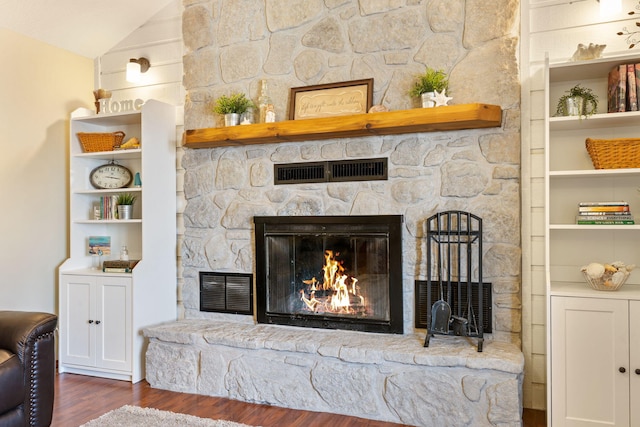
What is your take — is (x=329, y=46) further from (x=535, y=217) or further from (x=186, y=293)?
(x=186, y=293)

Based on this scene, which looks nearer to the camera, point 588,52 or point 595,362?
point 595,362

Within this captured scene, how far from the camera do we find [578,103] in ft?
8.89

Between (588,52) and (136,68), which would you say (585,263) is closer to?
(588,52)

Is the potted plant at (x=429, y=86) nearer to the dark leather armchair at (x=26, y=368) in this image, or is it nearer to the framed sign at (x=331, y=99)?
the framed sign at (x=331, y=99)

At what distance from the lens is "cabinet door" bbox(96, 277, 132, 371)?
11.7ft

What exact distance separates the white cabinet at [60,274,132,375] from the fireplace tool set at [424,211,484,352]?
2112mm

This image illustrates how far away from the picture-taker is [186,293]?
12.6ft

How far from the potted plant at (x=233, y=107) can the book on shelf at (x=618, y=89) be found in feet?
7.42

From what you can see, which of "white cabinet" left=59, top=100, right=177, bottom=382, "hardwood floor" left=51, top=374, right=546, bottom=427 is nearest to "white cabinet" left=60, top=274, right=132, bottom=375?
"white cabinet" left=59, top=100, right=177, bottom=382

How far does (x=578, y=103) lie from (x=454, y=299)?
4.31 ft

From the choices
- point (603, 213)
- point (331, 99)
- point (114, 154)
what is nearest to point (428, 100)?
point (331, 99)

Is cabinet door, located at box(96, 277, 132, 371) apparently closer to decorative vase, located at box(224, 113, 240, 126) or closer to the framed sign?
decorative vase, located at box(224, 113, 240, 126)

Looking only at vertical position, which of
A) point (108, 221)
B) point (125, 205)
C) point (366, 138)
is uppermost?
point (366, 138)

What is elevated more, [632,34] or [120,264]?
[632,34]
